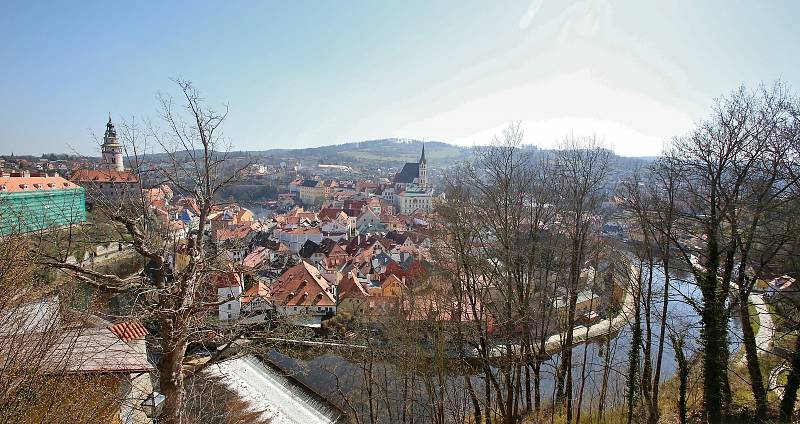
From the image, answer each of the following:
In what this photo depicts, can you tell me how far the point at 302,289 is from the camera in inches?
802

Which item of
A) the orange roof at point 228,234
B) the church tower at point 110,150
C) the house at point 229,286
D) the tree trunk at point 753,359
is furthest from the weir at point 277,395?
the tree trunk at point 753,359

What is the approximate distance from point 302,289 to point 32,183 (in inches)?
988

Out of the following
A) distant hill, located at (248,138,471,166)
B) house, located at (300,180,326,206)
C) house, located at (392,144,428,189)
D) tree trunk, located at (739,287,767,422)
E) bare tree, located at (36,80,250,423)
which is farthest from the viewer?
distant hill, located at (248,138,471,166)

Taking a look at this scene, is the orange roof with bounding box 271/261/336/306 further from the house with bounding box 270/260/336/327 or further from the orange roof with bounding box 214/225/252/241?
the orange roof with bounding box 214/225/252/241

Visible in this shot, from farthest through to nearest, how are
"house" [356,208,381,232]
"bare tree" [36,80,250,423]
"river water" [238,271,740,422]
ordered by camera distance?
"house" [356,208,381,232] < "river water" [238,271,740,422] < "bare tree" [36,80,250,423]

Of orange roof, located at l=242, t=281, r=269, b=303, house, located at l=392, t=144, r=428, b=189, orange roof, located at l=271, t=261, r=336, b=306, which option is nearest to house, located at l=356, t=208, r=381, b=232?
orange roof, located at l=271, t=261, r=336, b=306

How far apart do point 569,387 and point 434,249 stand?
11.2 feet

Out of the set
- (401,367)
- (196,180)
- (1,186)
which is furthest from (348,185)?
(196,180)

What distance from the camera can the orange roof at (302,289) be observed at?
775 inches

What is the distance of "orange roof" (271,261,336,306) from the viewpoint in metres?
19.7

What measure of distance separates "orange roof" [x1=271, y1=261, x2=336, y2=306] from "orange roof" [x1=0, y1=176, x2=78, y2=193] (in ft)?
61.2

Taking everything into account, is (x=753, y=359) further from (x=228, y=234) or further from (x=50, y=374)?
(x=228, y=234)

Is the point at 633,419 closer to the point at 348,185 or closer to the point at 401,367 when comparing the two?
the point at 401,367

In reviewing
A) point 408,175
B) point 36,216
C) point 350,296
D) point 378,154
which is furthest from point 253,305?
point 378,154
